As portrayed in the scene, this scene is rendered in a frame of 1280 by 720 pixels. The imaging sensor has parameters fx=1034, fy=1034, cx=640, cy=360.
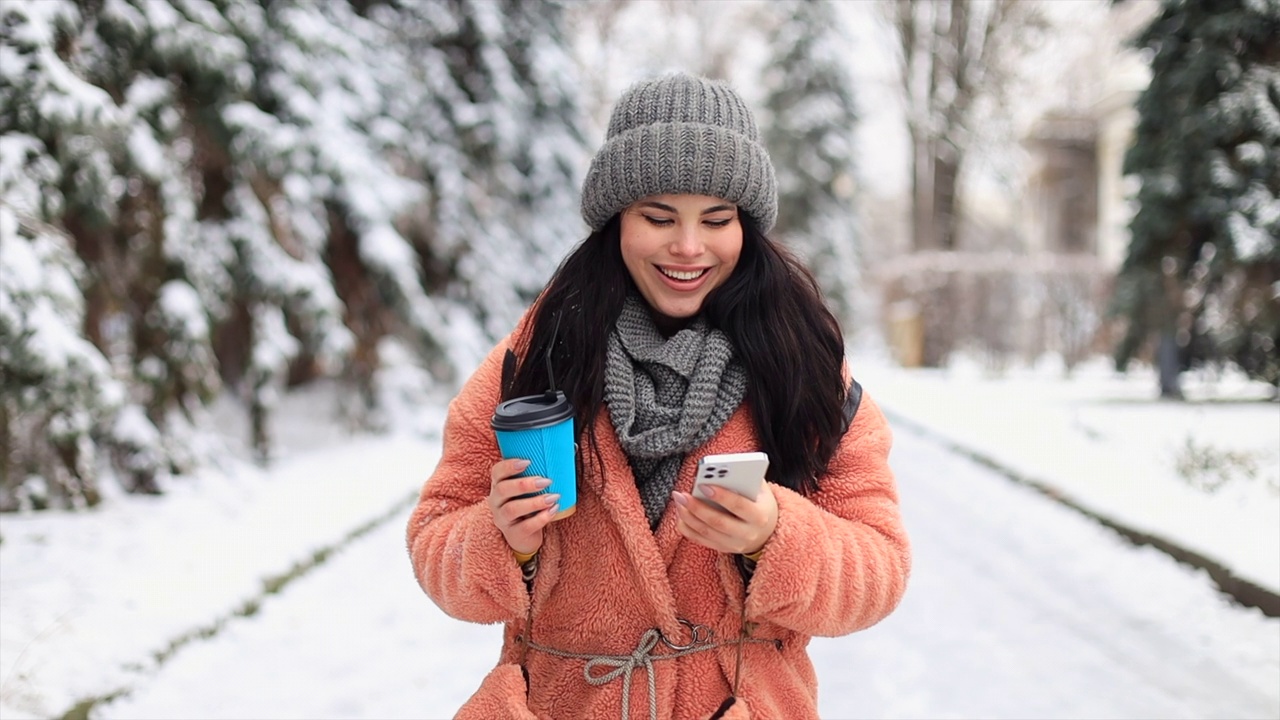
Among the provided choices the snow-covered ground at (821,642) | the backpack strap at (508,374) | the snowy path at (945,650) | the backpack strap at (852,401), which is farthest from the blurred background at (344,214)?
the backpack strap at (852,401)

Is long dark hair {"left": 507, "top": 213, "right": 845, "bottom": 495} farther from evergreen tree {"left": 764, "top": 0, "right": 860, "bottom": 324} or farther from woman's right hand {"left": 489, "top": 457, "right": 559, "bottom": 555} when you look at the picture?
evergreen tree {"left": 764, "top": 0, "right": 860, "bottom": 324}

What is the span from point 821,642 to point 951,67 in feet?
64.1

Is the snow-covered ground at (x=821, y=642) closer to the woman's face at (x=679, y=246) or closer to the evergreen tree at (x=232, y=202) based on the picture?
the evergreen tree at (x=232, y=202)

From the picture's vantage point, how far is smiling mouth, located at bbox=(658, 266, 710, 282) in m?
1.86

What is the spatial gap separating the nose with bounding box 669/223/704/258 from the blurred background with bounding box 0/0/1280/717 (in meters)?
0.65

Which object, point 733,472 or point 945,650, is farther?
point 945,650

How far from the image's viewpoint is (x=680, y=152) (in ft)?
5.90

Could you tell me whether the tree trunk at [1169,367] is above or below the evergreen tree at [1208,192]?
below

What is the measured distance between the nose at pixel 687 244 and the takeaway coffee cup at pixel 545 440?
40 centimetres

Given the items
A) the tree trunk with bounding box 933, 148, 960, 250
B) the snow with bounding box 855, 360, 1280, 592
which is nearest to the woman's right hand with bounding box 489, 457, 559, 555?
the snow with bounding box 855, 360, 1280, 592

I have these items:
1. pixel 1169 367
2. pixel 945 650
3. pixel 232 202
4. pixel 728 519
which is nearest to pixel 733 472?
pixel 728 519

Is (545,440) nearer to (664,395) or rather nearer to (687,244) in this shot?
(664,395)

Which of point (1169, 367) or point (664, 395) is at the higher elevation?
point (664, 395)

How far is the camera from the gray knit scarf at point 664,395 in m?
1.72
